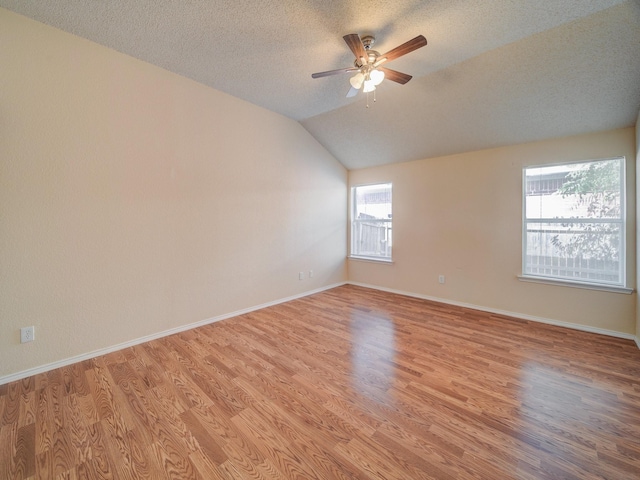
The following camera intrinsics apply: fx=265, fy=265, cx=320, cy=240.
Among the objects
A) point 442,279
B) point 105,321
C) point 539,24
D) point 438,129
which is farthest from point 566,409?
point 105,321

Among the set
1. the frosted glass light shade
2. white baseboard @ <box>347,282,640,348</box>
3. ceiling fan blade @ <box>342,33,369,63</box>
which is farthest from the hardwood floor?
ceiling fan blade @ <box>342,33,369,63</box>

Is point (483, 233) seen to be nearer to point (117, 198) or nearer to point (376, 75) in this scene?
point (376, 75)

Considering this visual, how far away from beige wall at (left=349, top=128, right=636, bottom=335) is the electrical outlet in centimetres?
442

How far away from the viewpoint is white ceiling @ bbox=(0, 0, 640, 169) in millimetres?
2012

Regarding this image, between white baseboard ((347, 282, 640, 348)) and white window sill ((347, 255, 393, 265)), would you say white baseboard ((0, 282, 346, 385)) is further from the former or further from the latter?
white baseboard ((347, 282, 640, 348))

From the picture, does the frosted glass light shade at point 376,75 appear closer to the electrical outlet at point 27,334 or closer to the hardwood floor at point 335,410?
the hardwood floor at point 335,410

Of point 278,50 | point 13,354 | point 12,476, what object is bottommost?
point 12,476

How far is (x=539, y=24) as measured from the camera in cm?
209

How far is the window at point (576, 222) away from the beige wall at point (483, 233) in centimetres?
10

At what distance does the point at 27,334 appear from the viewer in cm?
219

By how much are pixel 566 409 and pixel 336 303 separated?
2713 millimetres

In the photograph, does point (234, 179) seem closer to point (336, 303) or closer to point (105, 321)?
point (105, 321)

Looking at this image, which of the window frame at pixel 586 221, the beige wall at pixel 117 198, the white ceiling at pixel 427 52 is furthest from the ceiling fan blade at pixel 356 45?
the window frame at pixel 586 221

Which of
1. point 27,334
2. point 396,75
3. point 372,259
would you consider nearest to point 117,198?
point 27,334
